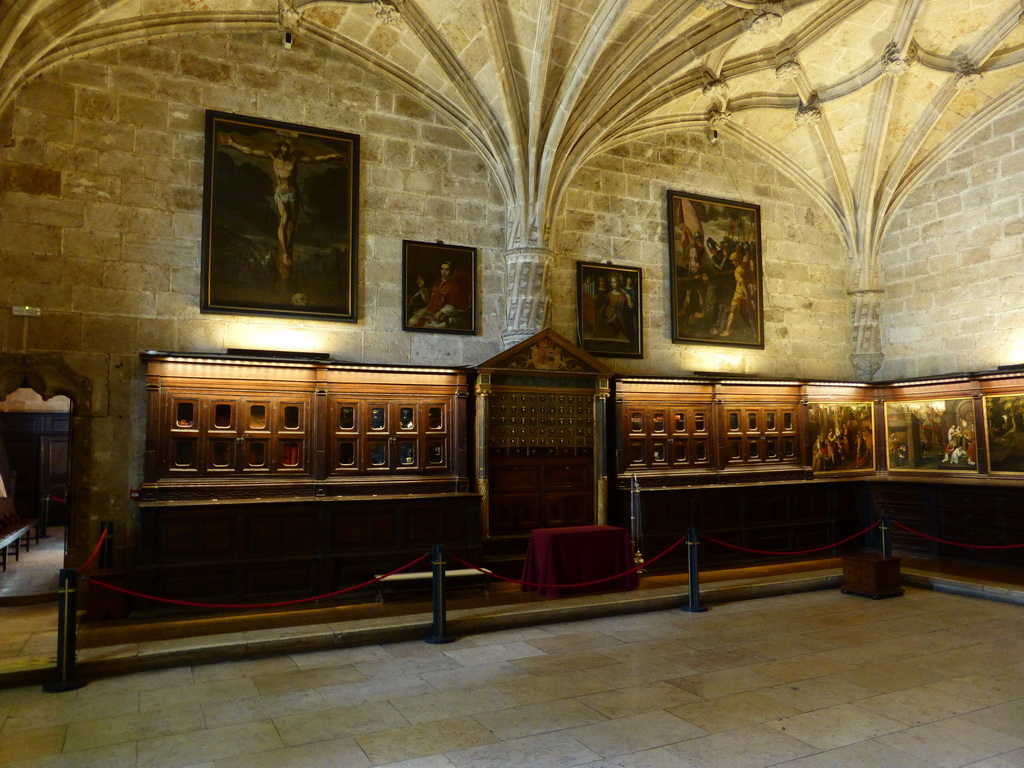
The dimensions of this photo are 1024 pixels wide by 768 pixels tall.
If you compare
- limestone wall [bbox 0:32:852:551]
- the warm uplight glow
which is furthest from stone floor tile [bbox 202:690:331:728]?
the warm uplight glow

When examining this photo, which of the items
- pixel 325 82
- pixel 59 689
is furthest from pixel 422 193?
pixel 59 689

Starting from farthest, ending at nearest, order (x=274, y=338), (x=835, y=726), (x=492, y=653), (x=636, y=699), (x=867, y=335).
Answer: (x=867, y=335), (x=274, y=338), (x=492, y=653), (x=636, y=699), (x=835, y=726)

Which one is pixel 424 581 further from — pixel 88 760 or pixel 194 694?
pixel 88 760

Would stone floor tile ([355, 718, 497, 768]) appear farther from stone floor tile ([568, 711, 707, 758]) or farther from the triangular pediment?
the triangular pediment

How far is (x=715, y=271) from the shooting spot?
12.9 metres

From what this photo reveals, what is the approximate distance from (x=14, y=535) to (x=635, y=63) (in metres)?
11.4

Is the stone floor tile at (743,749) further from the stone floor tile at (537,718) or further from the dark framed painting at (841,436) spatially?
the dark framed painting at (841,436)

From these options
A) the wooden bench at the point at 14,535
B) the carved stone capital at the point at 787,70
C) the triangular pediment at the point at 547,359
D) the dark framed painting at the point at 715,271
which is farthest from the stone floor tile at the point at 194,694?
the carved stone capital at the point at 787,70

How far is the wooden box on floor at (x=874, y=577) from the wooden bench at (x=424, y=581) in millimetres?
4652

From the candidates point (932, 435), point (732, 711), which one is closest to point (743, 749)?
point (732, 711)

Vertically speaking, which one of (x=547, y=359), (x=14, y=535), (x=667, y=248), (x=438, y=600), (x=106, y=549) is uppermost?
(x=667, y=248)

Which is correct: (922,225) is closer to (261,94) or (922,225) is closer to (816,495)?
(816,495)

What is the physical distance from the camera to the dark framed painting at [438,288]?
10.5m

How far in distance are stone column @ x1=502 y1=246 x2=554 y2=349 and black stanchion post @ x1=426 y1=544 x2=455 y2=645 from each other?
4.36 m
